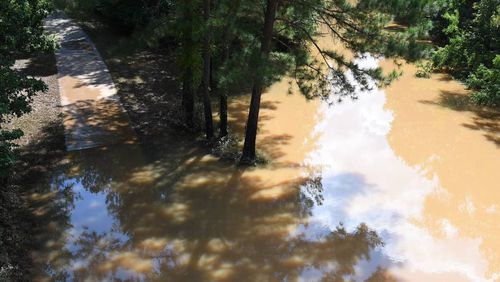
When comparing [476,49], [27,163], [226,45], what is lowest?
[27,163]

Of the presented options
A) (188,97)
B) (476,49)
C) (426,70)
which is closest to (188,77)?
(188,97)

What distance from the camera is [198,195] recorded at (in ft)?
33.2

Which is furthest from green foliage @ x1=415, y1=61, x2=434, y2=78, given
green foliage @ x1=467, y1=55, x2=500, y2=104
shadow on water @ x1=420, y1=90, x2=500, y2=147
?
green foliage @ x1=467, y1=55, x2=500, y2=104

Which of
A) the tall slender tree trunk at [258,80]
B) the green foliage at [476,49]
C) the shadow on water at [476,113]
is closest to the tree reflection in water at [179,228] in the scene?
the tall slender tree trunk at [258,80]

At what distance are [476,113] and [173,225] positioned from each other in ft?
35.4

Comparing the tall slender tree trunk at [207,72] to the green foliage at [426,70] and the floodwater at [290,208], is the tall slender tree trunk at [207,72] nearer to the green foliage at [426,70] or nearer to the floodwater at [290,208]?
the floodwater at [290,208]

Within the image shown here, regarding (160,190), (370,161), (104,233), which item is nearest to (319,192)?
(370,161)

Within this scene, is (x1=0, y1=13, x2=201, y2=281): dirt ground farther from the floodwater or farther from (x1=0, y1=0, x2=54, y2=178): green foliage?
(x1=0, y1=0, x2=54, y2=178): green foliage

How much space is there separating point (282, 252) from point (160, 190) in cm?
322

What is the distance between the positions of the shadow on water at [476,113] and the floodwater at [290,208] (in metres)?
0.09

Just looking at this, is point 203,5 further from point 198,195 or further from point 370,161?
point 370,161

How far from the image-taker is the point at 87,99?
13930 mm

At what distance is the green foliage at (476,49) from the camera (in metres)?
14.1

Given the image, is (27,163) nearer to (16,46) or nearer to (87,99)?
(16,46)
